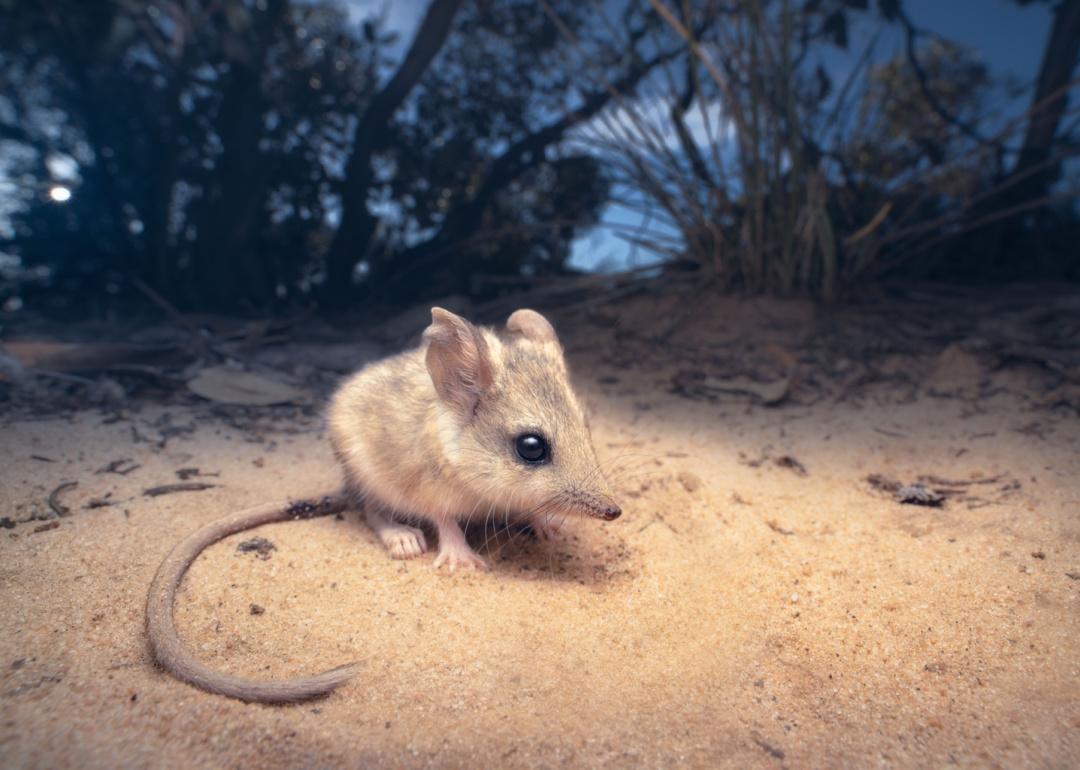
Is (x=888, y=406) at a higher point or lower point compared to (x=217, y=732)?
higher

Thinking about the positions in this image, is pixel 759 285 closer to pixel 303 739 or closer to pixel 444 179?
pixel 444 179

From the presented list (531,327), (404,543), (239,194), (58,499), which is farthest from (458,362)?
(239,194)

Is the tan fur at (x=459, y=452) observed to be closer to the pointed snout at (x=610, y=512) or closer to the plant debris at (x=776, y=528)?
the pointed snout at (x=610, y=512)

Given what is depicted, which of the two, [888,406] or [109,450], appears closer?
[109,450]

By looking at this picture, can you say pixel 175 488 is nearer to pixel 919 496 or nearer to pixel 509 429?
pixel 509 429

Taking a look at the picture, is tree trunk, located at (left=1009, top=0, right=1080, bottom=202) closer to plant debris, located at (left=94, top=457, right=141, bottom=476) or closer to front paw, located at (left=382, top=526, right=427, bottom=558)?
front paw, located at (left=382, top=526, right=427, bottom=558)

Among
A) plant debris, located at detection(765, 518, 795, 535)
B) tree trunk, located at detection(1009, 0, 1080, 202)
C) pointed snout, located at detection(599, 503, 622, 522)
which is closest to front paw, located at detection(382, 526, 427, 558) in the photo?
pointed snout, located at detection(599, 503, 622, 522)

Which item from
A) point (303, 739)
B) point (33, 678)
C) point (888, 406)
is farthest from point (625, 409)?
point (33, 678)

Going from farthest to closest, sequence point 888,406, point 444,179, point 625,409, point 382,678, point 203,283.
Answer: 1. point 203,283
2. point 444,179
3. point 625,409
4. point 888,406
5. point 382,678
